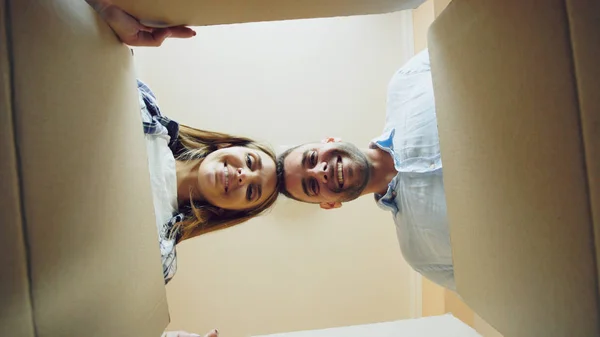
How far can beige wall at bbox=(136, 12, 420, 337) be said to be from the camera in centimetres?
146

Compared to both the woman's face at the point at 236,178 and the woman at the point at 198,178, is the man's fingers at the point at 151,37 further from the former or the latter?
the woman's face at the point at 236,178

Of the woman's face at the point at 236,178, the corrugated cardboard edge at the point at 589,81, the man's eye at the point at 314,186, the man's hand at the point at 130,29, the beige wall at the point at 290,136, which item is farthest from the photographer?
the beige wall at the point at 290,136

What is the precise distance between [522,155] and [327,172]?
59 centimetres

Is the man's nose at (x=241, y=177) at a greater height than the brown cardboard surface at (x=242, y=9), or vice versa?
the brown cardboard surface at (x=242, y=9)

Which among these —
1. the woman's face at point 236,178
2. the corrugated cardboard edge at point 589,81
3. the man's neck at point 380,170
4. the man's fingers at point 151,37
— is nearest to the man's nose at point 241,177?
the woman's face at point 236,178

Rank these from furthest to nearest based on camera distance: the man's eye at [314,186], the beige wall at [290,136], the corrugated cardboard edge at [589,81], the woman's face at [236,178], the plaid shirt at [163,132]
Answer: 1. the beige wall at [290,136]
2. the man's eye at [314,186]
3. the woman's face at [236,178]
4. the plaid shirt at [163,132]
5. the corrugated cardboard edge at [589,81]

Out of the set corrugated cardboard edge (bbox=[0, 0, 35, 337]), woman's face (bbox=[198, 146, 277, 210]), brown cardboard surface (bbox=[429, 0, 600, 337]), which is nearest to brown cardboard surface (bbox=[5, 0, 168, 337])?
corrugated cardboard edge (bbox=[0, 0, 35, 337])

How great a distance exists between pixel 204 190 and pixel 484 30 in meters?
0.64

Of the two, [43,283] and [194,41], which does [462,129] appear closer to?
[43,283]

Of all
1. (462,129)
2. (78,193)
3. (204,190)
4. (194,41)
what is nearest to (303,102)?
(194,41)

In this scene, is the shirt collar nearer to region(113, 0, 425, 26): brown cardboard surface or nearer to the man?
the man

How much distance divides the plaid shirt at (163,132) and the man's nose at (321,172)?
1.07ft

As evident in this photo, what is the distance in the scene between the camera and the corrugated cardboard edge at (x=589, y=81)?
0.34 m

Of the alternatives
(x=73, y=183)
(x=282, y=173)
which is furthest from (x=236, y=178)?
(x=73, y=183)
